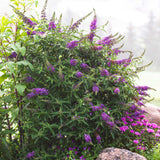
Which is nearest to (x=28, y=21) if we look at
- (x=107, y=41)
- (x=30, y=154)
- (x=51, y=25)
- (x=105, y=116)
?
(x=51, y=25)

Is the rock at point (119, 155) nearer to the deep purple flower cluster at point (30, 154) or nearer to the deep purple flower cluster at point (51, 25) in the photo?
the deep purple flower cluster at point (30, 154)

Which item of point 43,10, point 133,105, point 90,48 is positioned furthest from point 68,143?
point 43,10

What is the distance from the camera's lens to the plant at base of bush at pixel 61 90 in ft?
9.05

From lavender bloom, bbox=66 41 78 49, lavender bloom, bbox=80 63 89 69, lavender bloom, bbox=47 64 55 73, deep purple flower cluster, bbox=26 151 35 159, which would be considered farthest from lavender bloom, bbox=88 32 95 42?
deep purple flower cluster, bbox=26 151 35 159

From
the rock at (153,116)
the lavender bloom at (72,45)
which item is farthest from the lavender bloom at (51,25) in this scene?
the rock at (153,116)

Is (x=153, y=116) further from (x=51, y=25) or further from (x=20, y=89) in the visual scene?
(x=20, y=89)

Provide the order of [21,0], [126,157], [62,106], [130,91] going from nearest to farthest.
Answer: [126,157]
[62,106]
[21,0]
[130,91]

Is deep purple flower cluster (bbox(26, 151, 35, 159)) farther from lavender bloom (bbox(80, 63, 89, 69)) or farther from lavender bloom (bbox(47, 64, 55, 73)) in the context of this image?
lavender bloom (bbox(80, 63, 89, 69))

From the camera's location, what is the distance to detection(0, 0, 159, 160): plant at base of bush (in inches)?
109

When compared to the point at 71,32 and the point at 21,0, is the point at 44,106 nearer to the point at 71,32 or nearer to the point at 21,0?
the point at 71,32

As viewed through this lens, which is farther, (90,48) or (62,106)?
(90,48)

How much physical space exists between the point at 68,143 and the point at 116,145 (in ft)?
2.46

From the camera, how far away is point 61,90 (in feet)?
9.55

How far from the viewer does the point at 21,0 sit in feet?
9.92
